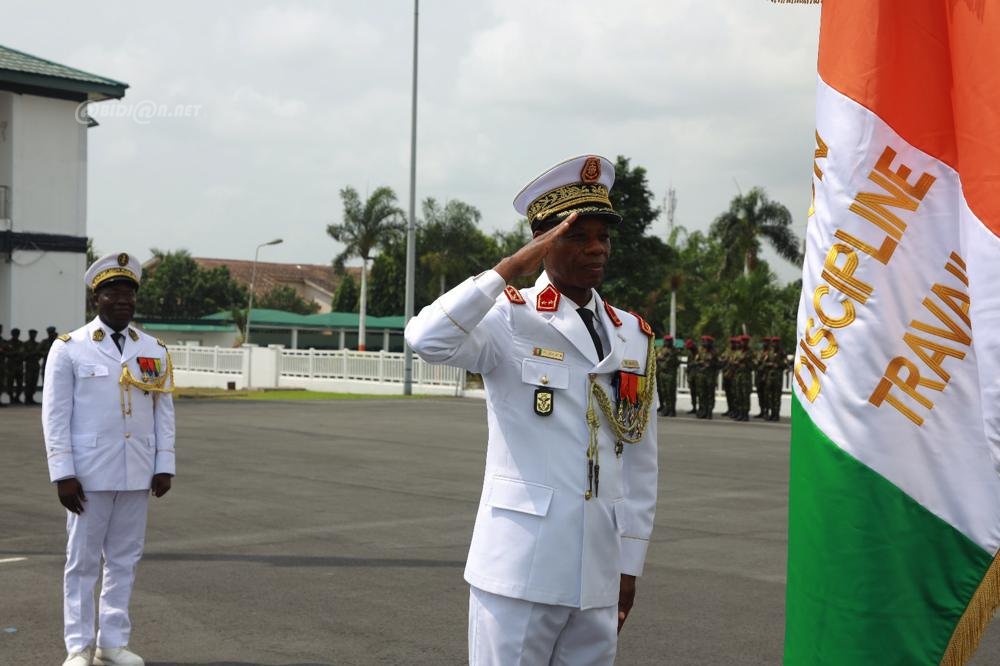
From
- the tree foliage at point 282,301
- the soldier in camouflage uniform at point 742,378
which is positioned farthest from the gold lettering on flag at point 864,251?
the tree foliage at point 282,301

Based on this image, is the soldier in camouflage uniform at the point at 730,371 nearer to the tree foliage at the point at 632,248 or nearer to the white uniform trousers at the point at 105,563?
the tree foliage at the point at 632,248

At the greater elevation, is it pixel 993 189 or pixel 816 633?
pixel 993 189

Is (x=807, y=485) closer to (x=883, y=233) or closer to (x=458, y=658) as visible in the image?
(x=883, y=233)

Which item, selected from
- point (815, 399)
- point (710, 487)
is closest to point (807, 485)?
point (815, 399)

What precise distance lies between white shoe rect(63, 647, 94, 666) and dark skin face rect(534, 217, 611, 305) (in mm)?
3391

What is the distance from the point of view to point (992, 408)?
2.88 metres

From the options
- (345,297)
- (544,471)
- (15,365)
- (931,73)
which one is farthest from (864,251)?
(345,297)

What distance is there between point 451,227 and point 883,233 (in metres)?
58.0

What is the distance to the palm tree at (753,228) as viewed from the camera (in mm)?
51406

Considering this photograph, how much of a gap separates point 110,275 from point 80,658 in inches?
77.1

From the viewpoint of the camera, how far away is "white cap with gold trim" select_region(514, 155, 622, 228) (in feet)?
12.0

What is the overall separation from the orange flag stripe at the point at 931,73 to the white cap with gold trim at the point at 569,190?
2.43ft

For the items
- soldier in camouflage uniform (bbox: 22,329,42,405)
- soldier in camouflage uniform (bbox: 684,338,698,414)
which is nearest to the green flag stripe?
soldier in camouflage uniform (bbox: 684,338,698,414)

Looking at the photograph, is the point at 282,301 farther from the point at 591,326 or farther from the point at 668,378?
the point at 591,326
